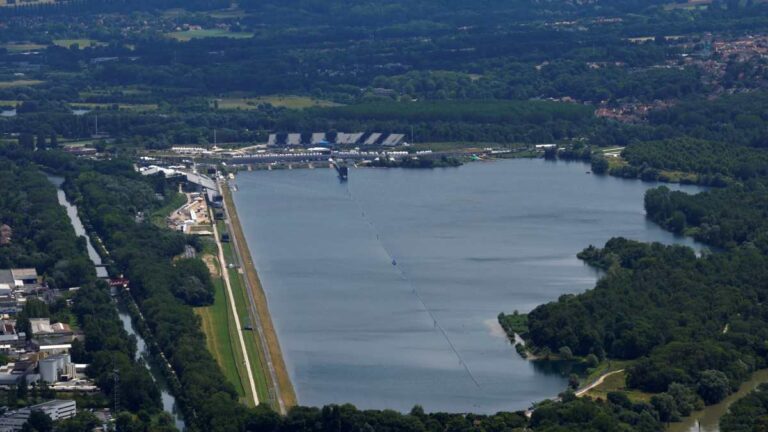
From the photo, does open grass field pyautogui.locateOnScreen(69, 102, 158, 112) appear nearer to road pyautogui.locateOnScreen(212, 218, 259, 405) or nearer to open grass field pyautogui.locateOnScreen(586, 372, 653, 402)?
road pyautogui.locateOnScreen(212, 218, 259, 405)

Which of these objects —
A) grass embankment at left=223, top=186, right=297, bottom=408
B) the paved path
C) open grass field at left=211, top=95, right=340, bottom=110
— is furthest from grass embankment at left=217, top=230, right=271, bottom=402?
open grass field at left=211, top=95, right=340, bottom=110

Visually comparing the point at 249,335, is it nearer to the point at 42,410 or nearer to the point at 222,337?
the point at 222,337

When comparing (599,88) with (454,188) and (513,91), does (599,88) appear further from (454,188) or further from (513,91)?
(454,188)

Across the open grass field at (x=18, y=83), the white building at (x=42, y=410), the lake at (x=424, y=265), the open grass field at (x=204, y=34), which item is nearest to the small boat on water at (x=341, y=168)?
the lake at (x=424, y=265)

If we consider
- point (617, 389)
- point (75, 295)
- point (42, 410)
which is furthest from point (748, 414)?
point (75, 295)

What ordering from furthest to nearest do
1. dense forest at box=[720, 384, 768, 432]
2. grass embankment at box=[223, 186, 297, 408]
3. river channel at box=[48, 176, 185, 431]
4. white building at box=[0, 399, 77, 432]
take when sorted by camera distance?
grass embankment at box=[223, 186, 297, 408] → river channel at box=[48, 176, 185, 431] → white building at box=[0, 399, 77, 432] → dense forest at box=[720, 384, 768, 432]

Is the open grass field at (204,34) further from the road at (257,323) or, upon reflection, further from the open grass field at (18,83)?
the road at (257,323)

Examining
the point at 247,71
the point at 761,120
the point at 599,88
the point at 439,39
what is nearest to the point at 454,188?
the point at 761,120
